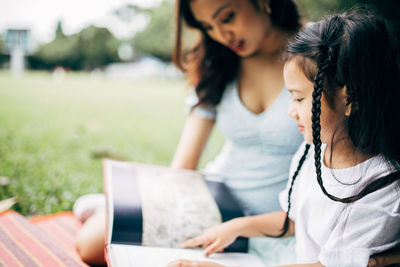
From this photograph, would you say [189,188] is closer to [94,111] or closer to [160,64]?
[94,111]

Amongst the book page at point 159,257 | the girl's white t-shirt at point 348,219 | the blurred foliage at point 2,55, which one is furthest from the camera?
the blurred foliage at point 2,55

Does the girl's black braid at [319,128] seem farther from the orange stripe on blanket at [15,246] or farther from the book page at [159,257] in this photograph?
the orange stripe on blanket at [15,246]

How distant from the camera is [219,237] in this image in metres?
1.16

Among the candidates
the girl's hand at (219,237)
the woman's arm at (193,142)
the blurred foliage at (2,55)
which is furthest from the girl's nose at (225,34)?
the blurred foliage at (2,55)

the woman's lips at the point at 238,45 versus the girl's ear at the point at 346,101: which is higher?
the woman's lips at the point at 238,45

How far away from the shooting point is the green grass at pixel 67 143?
2.16m

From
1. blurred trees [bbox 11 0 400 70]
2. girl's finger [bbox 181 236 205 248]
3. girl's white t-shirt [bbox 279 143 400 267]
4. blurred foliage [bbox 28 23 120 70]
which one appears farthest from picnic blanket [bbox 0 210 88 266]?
blurred foliage [bbox 28 23 120 70]

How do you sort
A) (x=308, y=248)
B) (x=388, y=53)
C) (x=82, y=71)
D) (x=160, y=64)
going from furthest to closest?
(x=160, y=64), (x=82, y=71), (x=308, y=248), (x=388, y=53)

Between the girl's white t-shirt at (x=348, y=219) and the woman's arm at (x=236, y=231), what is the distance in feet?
0.49

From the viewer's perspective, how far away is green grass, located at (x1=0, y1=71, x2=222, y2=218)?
2158 millimetres

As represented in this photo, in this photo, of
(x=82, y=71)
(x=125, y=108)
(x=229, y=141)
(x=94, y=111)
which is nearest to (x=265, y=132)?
(x=229, y=141)

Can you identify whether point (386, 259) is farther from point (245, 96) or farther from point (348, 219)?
point (245, 96)

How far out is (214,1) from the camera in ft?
4.81

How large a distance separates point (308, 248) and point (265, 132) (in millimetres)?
499
